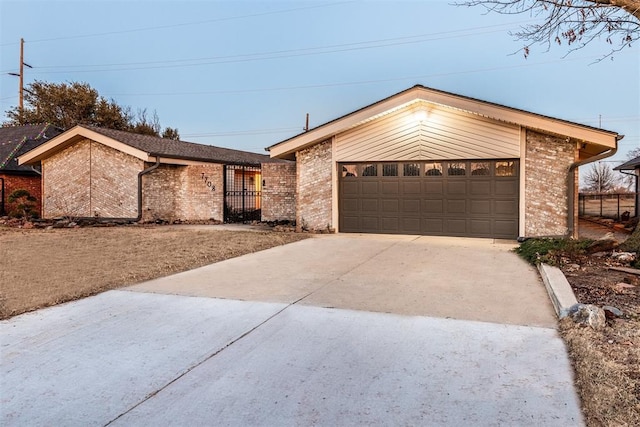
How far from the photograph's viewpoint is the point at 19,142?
20672 mm

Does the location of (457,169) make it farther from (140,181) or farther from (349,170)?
(140,181)

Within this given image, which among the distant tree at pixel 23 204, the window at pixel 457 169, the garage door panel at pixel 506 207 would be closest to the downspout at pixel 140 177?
the distant tree at pixel 23 204

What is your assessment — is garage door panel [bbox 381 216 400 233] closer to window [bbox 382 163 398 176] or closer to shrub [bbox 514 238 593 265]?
window [bbox 382 163 398 176]

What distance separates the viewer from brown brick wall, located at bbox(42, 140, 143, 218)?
16.2 metres

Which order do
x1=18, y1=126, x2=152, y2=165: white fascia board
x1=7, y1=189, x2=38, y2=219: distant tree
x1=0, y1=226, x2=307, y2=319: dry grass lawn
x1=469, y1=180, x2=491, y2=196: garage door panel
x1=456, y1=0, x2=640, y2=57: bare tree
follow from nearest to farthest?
x1=0, y1=226, x2=307, y2=319: dry grass lawn, x1=456, y1=0, x2=640, y2=57: bare tree, x1=469, y1=180, x2=491, y2=196: garage door panel, x1=18, y1=126, x2=152, y2=165: white fascia board, x1=7, y1=189, x2=38, y2=219: distant tree

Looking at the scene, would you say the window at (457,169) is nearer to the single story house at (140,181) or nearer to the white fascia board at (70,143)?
the single story house at (140,181)

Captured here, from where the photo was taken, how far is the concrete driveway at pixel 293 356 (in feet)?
8.34

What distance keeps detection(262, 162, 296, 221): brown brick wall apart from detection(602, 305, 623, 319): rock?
1144cm

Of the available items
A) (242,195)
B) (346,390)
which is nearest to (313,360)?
(346,390)

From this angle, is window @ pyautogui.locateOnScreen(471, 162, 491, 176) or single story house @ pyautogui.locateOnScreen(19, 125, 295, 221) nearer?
window @ pyautogui.locateOnScreen(471, 162, 491, 176)

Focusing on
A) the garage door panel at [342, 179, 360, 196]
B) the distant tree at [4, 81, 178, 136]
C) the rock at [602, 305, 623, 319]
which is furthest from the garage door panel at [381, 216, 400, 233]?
the distant tree at [4, 81, 178, 136]

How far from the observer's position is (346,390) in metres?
2.79

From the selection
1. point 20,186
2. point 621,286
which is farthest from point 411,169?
point 20,186

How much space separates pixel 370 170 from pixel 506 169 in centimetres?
372
